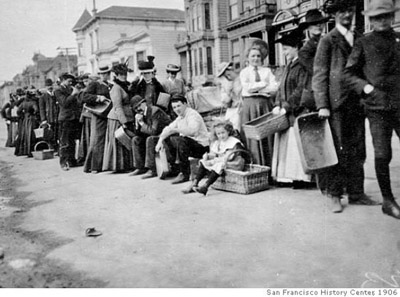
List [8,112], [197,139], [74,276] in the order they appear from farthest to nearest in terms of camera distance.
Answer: [8,112]
[197,139]
[74,276]

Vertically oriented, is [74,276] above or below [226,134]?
below

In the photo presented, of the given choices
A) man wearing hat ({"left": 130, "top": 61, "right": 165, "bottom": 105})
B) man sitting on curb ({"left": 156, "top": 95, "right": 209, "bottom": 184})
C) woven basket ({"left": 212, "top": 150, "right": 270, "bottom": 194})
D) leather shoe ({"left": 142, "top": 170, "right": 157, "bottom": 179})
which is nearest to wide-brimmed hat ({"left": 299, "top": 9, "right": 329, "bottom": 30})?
woven basket ({"left": 212, "top": 150, "right": 270, "bottom": 194})

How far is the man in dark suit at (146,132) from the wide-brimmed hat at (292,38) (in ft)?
7.84

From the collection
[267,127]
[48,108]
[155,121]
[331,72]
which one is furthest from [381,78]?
[48,108]

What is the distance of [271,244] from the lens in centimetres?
324

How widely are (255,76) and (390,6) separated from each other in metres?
2.00

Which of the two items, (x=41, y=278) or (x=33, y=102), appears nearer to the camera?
(x=41, y=278)

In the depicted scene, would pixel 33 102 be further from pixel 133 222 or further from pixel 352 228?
pixel 352 228

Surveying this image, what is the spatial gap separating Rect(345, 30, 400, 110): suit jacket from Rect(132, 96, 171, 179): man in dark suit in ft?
11.0

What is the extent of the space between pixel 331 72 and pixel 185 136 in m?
2.48

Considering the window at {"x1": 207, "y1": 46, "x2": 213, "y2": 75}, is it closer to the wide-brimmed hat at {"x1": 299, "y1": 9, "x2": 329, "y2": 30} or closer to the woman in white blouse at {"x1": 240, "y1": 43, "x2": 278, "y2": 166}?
the woman in white blouse at {"x1": 240, "y1": 43, "x2": 278, "y2": 166}

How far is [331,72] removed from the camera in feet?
12.6

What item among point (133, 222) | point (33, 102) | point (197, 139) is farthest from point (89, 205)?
point (33, 102)

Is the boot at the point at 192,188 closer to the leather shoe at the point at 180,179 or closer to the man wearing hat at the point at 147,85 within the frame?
the leather shoe at the point at 180,179
